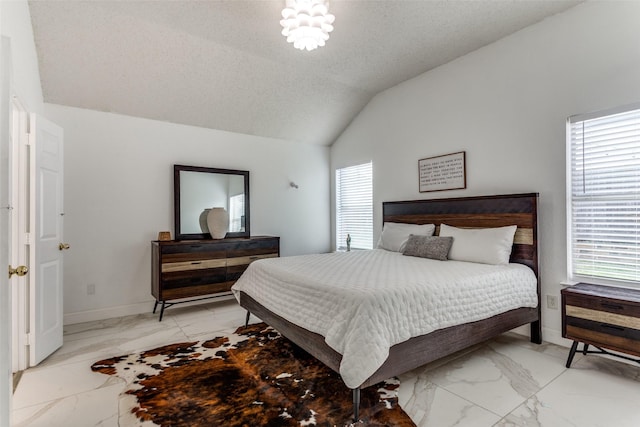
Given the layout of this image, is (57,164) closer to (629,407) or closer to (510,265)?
(510,265)

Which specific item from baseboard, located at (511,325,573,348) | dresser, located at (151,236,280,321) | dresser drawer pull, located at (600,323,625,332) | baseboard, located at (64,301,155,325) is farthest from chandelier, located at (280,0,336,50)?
baseboard, located at (64,301,155,325)

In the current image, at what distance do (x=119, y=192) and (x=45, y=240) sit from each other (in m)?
1.20

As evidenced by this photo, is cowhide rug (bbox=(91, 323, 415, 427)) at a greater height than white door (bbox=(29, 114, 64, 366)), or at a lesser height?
lesser

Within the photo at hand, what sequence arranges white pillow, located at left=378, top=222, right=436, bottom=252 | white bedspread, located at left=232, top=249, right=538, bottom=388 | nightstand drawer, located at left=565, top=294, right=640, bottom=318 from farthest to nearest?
white pillow, located at left=378, top=222, right=436, bottom=252
nightstand drawer, located at left=565, top=294, right=640, bottom=318
white bedspread, located at left=232, top=249, right=538, bottom=388

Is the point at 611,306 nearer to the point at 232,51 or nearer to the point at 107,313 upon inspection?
the point at 232,51

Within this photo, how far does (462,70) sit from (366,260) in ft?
7.72

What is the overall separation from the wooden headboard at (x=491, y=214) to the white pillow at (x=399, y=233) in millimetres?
114

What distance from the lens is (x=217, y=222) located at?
4.14 metres

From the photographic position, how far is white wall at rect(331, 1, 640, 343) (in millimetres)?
2568

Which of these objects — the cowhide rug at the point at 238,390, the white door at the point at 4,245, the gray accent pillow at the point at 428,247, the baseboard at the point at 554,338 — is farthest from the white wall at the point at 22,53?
the baseboard at the point at 554,338

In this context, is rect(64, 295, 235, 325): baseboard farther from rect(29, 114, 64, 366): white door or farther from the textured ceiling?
the textured ceiling

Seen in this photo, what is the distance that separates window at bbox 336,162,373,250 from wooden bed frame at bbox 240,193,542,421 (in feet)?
1.74

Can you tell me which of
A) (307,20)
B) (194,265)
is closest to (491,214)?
(307,20)

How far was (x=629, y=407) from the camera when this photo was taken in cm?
192
